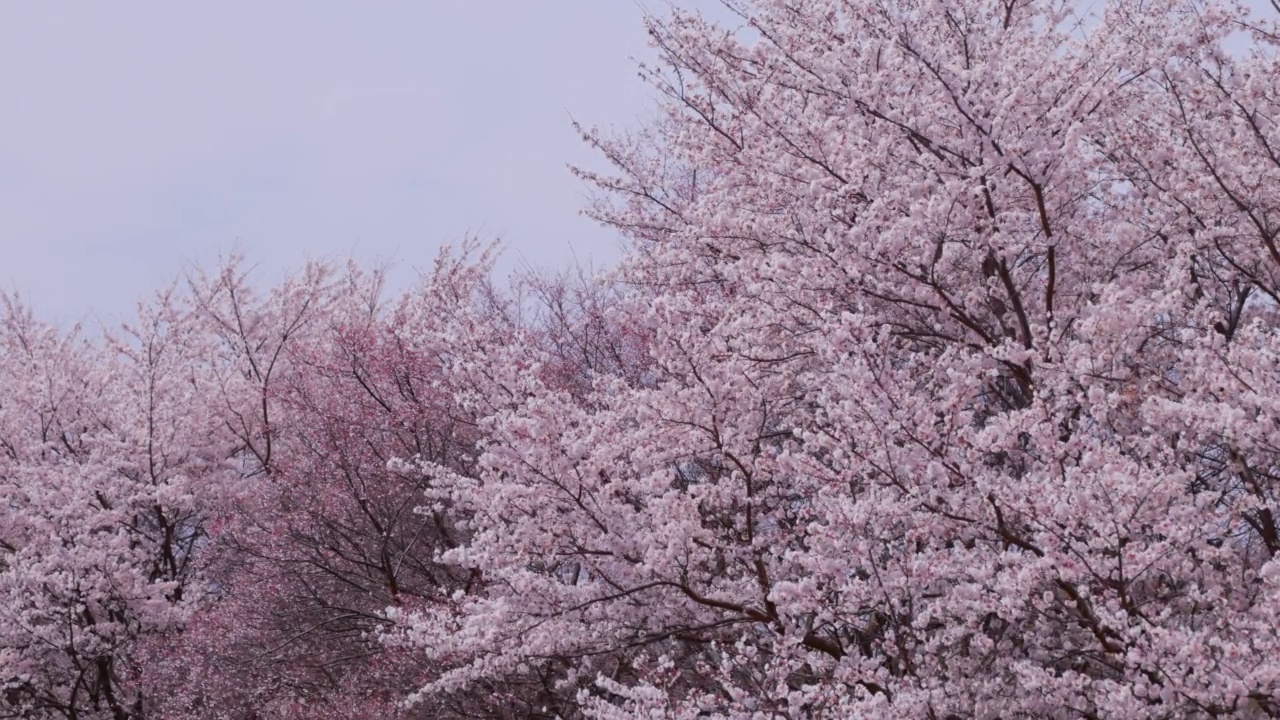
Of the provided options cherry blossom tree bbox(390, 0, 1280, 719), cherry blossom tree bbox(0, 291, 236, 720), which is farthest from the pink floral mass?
cherry blossom tree bbox(0, 291, 236, 720)

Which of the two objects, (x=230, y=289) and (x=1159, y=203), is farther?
(x=230, y=289)

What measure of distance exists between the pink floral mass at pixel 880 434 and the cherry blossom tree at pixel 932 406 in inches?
1.3

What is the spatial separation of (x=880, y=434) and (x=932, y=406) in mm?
420

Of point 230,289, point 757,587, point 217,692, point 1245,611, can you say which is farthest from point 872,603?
point 230,289

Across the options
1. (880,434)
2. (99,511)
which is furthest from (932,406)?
(99,511)

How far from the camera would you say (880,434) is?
5.55 meters

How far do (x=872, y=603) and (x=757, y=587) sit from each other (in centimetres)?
126

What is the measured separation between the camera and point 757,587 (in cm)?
712

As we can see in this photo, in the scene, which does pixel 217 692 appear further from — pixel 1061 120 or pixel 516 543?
pixel 1061 120

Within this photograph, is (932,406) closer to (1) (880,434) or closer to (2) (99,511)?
(1) (880,434)

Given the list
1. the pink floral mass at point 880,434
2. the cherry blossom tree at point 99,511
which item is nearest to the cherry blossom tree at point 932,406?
the pink floral mass at point 880,434

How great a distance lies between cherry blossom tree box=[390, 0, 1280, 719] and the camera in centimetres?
544

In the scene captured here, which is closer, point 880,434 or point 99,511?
point 880,434

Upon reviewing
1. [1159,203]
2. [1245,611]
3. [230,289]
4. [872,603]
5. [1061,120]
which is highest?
[230,289]
